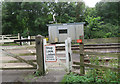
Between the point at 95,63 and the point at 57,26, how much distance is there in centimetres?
1222

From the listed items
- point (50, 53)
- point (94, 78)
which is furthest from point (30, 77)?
point (94, 78)

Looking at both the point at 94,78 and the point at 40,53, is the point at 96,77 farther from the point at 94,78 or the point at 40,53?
the point at 40,53

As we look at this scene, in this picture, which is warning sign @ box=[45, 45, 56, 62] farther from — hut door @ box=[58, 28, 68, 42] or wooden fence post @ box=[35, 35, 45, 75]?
hut door @ box=[58, 28, 68, 42]

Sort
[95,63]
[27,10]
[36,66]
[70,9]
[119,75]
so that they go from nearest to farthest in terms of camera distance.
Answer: [119,75] < [95,63] < [36,66] < [27,10] < [70,9]

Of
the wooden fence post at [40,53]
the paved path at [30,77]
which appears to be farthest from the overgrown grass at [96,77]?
the wooden fence post at [40,53]

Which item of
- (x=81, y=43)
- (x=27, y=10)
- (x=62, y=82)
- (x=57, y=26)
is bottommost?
(x=62, y=82)

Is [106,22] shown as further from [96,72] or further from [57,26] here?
[96,72]

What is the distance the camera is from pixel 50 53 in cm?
347

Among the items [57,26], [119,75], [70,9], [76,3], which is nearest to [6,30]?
[57,26]

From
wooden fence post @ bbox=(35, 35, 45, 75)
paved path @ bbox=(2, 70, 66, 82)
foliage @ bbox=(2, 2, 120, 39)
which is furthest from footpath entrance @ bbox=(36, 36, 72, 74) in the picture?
foliage @ bbox=(2, 2, 120, 39)

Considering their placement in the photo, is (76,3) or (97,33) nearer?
(97,33)

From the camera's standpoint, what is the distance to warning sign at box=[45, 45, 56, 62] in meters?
3.45

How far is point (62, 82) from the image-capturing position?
117 inches

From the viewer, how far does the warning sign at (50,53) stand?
3.45 meters
